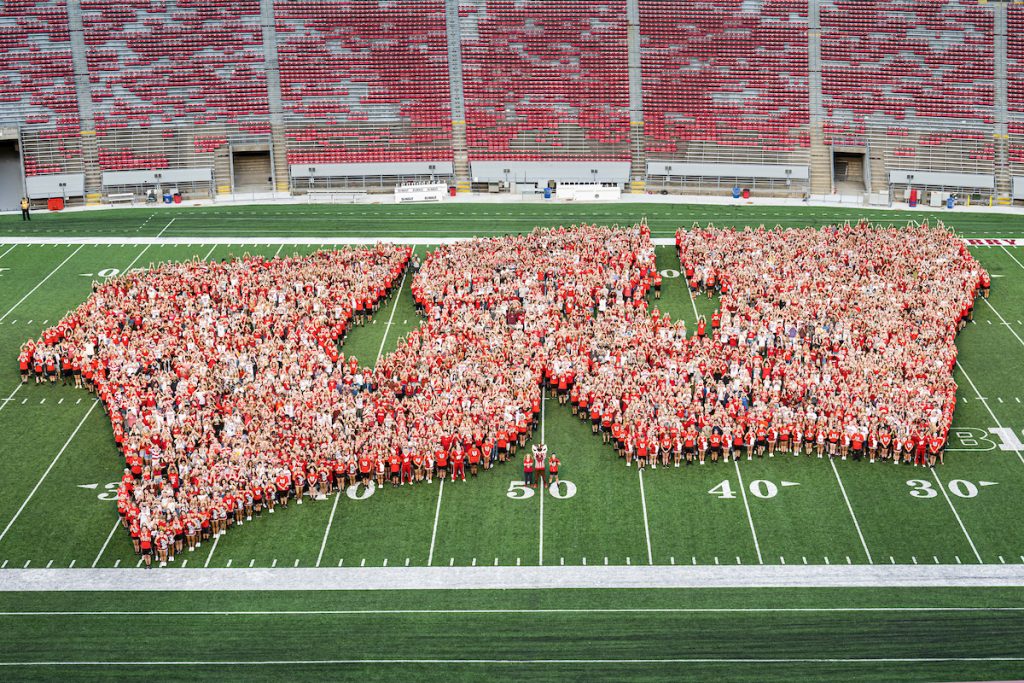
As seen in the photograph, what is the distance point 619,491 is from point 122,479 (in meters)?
11.0

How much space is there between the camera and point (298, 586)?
25.2 m

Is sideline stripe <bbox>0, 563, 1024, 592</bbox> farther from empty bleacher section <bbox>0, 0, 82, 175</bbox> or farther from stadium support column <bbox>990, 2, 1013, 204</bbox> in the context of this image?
empty bleacher section <bbox>0, 0, 82, 175</bbox>

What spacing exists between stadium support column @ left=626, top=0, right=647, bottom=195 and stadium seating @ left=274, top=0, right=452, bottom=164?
762 cm

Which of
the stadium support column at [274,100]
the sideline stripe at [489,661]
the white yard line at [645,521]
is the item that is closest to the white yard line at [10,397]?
the sideline stripe at [489,661]

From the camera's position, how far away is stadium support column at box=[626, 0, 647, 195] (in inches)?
2072

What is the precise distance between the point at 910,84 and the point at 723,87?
7.58 meters

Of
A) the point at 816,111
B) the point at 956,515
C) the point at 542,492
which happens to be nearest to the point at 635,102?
the point at 816,111

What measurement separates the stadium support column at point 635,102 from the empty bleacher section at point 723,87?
0.25 meters

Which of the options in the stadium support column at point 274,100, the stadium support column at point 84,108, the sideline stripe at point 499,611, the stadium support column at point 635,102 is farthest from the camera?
the stadium support column at point 274,100

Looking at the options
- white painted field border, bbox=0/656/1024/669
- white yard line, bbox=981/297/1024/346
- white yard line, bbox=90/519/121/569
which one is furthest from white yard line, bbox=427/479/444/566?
white yard line, bbox=981/297/1024/346

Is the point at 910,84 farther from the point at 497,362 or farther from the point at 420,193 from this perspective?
the point at 497,362

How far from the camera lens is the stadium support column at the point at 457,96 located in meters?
52.9

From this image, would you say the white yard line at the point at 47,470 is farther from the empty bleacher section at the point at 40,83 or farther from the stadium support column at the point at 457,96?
the stadium support column at the point at 457,96

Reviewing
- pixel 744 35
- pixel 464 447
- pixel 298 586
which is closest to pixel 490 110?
pixel 744 35
